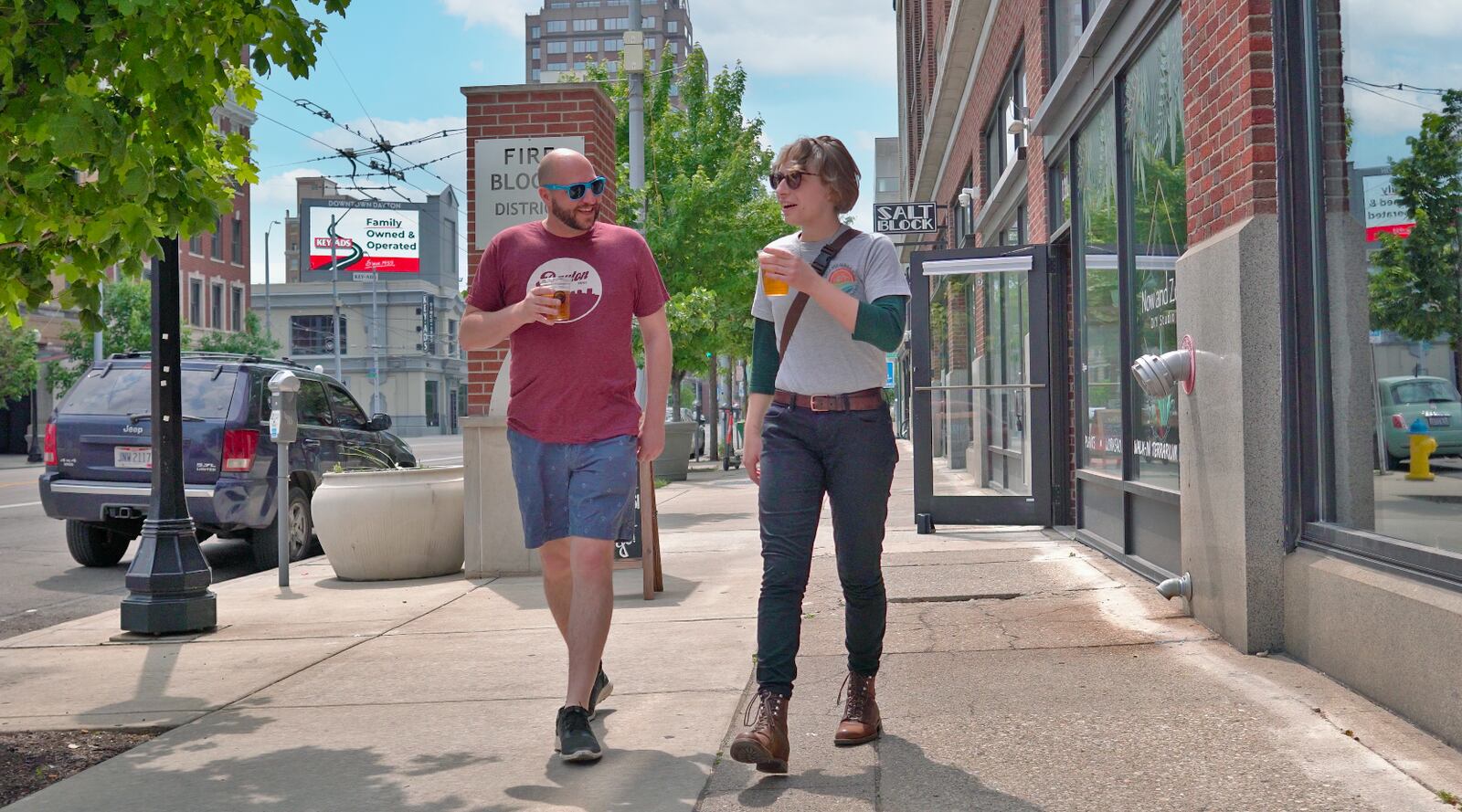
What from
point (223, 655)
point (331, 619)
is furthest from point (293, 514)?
point (223, 655)

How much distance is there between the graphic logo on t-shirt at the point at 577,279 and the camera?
14.2 feet

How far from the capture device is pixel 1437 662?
3809 millimetres

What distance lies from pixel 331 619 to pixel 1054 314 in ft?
19.6

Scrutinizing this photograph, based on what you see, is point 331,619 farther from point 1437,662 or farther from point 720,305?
point 720,305

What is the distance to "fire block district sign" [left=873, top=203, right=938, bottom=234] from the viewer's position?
1386 centimetres

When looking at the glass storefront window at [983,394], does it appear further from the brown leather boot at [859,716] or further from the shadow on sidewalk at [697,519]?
the brown leather boot at [859,716]

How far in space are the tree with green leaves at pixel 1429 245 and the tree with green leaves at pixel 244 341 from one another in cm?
5221

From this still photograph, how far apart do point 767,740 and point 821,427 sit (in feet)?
3.02

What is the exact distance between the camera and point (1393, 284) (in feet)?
14.4

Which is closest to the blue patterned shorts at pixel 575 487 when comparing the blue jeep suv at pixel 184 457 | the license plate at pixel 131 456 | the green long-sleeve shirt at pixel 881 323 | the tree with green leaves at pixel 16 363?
the green long-sleeve shirt at pixel 881 323

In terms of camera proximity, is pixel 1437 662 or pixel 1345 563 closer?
pixel 1437 662

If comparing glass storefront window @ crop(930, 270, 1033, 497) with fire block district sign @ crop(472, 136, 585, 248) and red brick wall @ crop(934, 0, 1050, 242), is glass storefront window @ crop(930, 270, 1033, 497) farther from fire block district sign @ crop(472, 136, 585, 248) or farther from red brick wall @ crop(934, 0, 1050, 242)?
fire block district sign @ crop(472, 136, 585, 248)

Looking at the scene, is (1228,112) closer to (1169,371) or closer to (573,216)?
(1169,371)

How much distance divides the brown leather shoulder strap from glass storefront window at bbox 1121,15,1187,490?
10.2 feet
